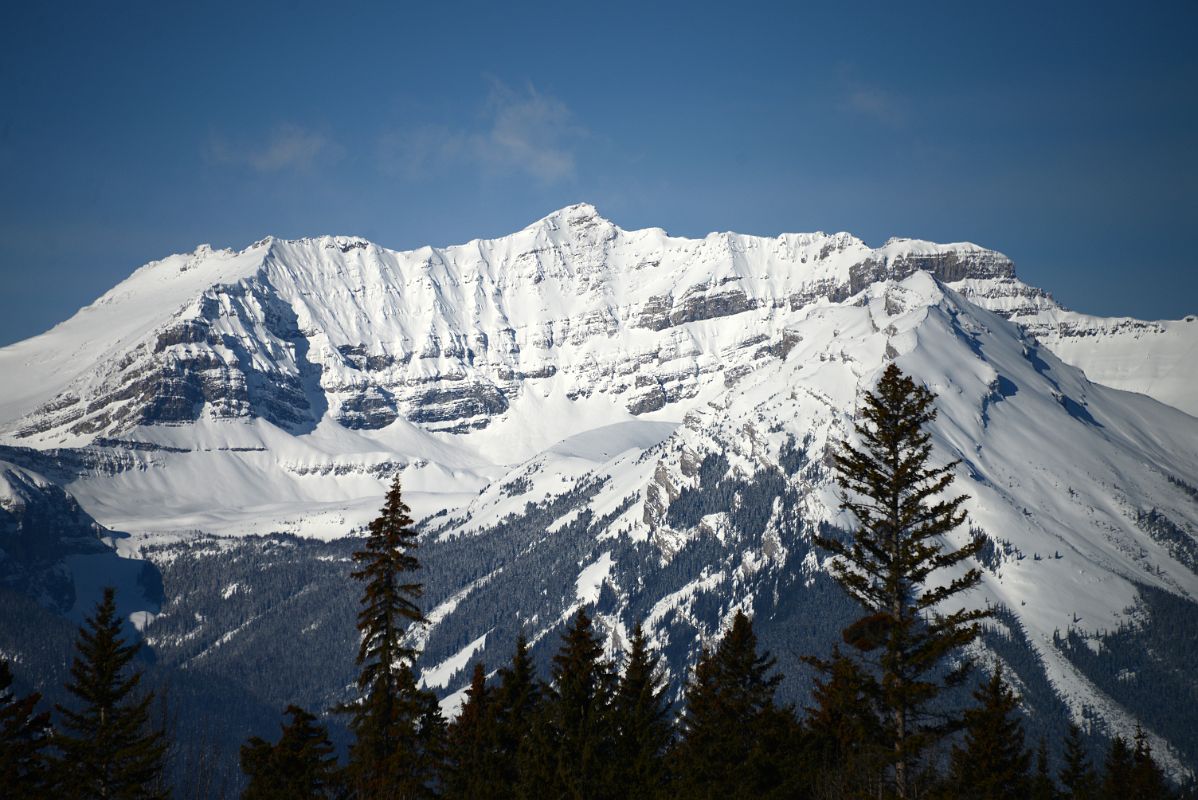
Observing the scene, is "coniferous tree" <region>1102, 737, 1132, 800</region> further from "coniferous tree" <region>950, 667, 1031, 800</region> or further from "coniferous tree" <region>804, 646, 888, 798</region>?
"coniferous tree" <region>804, 646, 888, 798</region>

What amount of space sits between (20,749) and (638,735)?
885 inches

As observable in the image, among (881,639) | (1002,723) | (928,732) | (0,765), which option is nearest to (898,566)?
(881,639)

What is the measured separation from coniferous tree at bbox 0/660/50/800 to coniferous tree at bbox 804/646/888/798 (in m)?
27.1

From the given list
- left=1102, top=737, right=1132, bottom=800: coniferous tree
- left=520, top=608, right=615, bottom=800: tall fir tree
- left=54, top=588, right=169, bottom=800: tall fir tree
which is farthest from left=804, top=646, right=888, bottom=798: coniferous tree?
left=1102, top=737, right=1132, bottom=800: coniferous tree

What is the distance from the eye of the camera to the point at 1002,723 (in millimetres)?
53375

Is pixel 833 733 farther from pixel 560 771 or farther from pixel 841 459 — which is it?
pixel 841 459

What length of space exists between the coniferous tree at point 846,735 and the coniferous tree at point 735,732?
1.30 m

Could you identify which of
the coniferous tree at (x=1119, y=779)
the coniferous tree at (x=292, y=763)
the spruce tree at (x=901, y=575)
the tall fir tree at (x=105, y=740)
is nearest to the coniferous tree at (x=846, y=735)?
the spruce tree at (x=901, y=575)

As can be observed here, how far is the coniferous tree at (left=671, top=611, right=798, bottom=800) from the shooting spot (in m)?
44.7

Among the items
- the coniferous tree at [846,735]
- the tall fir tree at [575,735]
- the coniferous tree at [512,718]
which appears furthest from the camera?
the coniferous tree at [512,718]

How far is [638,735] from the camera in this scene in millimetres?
47531

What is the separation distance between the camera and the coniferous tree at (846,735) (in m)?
34.7

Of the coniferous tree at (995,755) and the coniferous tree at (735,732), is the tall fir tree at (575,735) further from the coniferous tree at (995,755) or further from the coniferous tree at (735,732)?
the coniferous tree at (995,755)

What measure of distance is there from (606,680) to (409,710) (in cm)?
898
